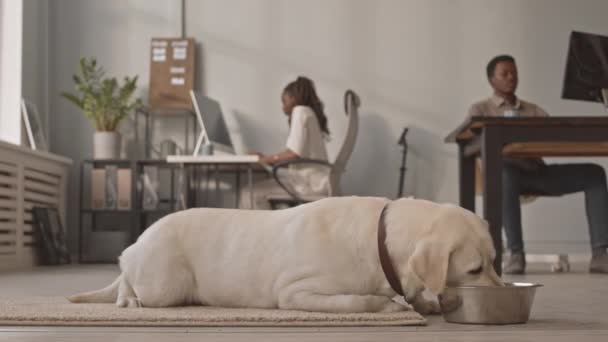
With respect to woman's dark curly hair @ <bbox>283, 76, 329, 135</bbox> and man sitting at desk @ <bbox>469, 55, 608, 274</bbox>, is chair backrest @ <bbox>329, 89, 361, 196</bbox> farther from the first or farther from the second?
man sitting at desk @ <bbox>469, 55, 608, 274</bbox>

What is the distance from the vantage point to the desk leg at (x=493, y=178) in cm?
384

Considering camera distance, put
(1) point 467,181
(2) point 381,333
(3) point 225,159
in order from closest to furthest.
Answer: (2) point 381,333 < (1) point 467,181 < (3) point 225,159

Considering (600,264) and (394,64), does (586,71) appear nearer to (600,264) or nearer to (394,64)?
(600,264)

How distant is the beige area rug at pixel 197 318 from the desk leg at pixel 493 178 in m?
1.67

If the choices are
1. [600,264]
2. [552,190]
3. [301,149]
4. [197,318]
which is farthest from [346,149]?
[197,318]

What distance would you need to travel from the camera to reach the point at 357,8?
22.6ft

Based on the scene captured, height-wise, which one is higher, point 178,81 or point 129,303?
point 178,81

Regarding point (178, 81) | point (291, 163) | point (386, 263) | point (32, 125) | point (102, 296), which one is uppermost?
point (178, 81)

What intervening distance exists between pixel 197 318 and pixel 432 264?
60 centimetres

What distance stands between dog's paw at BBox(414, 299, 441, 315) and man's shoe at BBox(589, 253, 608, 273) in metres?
2.70

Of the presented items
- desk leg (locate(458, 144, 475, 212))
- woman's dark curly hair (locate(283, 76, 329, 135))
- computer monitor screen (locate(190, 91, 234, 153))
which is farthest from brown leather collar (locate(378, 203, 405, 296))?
computer monitor screen (locate(190, 91, 234, 153))

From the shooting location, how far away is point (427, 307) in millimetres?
2424

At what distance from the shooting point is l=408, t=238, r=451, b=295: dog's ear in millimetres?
2041

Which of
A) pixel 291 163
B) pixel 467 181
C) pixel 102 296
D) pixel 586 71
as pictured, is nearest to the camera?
pixel 102 296
